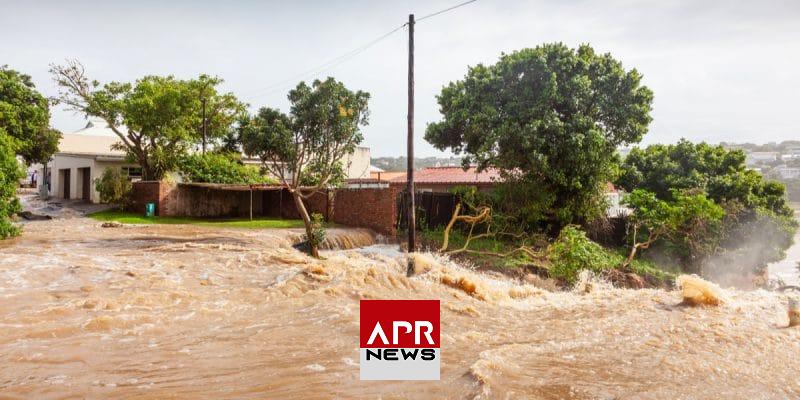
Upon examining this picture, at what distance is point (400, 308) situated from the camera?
780 cm

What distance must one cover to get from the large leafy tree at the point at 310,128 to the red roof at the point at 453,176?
308 inches

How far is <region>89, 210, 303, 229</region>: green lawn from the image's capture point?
66.5 feet

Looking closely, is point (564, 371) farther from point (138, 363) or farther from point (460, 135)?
point (460, 135)

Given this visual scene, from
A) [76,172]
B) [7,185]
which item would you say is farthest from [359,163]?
[7,185]

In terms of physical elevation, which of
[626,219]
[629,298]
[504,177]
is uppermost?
[504,177]

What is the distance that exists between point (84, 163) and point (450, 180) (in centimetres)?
1917

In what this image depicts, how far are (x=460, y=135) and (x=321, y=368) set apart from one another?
589 inches

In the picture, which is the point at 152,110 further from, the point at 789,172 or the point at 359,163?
the point at 789,172

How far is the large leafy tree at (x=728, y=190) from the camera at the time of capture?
18.4 metres

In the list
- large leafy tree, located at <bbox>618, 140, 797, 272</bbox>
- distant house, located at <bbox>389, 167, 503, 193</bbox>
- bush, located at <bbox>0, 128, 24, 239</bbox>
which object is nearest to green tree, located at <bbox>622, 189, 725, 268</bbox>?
large leafy tree, located at <bbox>618, 140, 797, 272</bbox>

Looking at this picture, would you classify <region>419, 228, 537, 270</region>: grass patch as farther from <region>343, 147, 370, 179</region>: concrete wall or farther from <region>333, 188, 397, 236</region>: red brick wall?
<region>343, 147, 370, 179</region>: concrete wall

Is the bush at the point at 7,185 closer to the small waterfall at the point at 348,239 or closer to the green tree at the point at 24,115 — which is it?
the green tree at the point at 24,115

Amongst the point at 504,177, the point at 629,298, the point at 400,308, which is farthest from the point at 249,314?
the point at 504,177

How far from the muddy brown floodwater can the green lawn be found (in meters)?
7.46
